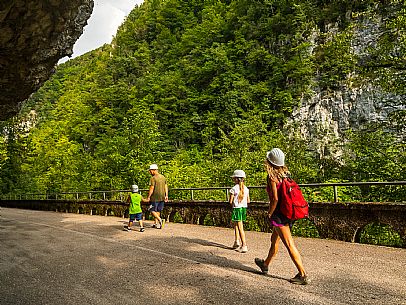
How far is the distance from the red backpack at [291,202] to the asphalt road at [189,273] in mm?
1031

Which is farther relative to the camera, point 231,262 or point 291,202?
point 231,262

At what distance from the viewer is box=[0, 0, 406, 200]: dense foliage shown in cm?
2284

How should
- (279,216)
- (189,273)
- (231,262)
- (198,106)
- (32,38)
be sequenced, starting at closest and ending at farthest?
(279,216) < (189,273) < (231,262) < (32,38) < (198,106)

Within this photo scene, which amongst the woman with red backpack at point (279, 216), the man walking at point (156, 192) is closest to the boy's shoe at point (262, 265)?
the woman with red backpack at point (279, 216)

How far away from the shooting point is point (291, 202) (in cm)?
510

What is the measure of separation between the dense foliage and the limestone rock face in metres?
9.80

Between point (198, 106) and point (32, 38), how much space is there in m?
39.7

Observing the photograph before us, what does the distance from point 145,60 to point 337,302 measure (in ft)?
208

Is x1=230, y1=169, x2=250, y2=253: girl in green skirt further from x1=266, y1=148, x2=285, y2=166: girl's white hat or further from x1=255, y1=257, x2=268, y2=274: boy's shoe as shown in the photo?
x1=266, y1=148, x2=285, y2=166: girl's white hat

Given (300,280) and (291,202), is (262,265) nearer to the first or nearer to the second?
(300,280)

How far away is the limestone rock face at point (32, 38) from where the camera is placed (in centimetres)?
916

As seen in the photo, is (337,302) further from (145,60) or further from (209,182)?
(145,60)

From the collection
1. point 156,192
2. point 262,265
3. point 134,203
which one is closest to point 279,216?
point 262,265

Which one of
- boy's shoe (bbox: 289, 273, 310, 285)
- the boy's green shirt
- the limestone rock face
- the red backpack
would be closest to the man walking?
the boy's green shirt
